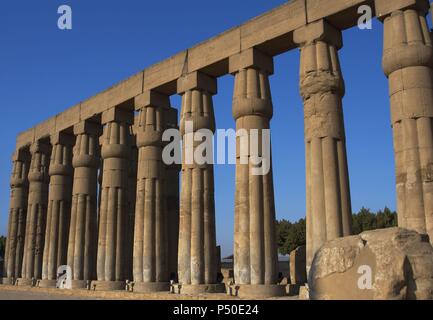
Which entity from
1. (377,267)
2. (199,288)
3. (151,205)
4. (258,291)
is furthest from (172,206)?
(377,267)

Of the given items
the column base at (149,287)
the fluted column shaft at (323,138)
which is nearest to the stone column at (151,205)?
the column base at (149,287)

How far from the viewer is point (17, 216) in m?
30.8

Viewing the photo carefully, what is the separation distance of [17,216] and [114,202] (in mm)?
10996

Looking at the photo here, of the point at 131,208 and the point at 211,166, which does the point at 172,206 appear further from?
the point at 211,166

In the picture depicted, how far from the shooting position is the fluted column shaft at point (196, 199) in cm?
1838

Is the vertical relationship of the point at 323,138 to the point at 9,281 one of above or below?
above

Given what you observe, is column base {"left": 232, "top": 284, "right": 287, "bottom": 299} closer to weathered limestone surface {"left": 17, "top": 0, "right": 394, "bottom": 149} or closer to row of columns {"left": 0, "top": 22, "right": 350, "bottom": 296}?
row of columns {"left": 0, "top": 22, "right": 350, "bottom": 296}

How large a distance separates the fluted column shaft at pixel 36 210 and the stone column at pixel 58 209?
77.9 inches

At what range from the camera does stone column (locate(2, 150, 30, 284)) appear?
98.1ft

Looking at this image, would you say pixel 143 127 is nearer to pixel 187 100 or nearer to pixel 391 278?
pixel 187 100

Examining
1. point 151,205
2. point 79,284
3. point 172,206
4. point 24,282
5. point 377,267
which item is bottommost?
point 377,267

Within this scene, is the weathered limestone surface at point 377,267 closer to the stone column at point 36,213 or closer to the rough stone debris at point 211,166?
the rough stone debris at point 211,166
